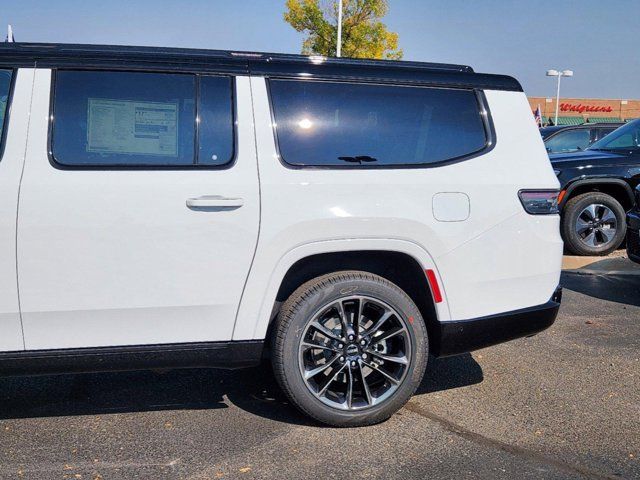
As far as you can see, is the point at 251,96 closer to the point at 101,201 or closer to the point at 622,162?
the point at 101,201

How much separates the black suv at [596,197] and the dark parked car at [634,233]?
5.93ft

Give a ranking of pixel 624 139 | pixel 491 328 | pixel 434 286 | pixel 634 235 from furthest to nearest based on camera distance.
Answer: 1. pixel 624 139
2. pixel 634 235
3. pixel 491 328
4. pixel 434 286

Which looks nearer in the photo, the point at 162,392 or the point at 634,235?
the point at 162,392

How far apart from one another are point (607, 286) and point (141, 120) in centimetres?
570

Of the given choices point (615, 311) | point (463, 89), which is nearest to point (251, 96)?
point (463, 89)

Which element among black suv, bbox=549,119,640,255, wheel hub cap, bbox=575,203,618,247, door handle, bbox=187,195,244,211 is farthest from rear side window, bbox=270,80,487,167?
wheel hub cap, bbox=575,203,618,247

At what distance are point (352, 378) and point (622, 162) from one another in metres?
6.55

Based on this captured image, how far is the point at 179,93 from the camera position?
12.2 ft

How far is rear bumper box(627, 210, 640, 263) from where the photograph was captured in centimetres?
716

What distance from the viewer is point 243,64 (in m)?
3.82

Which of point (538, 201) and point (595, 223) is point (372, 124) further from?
point (595, 223)

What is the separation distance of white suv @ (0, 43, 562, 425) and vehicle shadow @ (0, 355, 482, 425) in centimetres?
58

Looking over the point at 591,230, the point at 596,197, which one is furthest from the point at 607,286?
the point at 596,197

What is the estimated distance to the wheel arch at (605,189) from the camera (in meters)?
9.14
